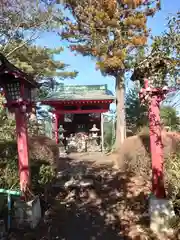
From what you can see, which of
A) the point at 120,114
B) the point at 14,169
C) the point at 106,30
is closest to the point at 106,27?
the point at 106,30

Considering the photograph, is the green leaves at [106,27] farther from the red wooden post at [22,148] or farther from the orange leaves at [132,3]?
the red wooden post at [22,148]

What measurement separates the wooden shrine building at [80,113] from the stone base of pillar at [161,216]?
11.9 m

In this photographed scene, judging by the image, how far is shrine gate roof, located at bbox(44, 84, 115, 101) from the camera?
17906mm

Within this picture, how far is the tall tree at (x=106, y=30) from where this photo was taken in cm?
1421

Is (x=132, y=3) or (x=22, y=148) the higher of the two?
(x=132, y=3)

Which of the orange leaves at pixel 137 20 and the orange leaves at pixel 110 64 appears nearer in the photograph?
the orange leaves at pixel 137 20

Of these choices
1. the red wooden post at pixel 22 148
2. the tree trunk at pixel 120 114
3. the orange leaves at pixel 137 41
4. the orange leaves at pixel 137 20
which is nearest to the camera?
the red wooden post at pixel 22 148

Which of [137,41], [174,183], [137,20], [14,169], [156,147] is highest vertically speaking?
[137,20]

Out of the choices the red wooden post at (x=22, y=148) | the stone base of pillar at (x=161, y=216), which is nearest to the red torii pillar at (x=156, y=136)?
the stone base of pillar at (x=161, y=216)

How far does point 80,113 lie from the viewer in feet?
61.3

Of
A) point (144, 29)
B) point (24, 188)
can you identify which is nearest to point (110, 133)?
point (144, 29)

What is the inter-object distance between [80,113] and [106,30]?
255 inches

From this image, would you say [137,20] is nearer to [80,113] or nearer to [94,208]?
[80,113]

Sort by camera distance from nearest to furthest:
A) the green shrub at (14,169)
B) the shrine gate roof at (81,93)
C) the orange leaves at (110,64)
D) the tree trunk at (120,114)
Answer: the green shrub at (14,169), the orange leaves at (110,64), the tree trunk at (120,114), the shrine gate roof at (81,93)
